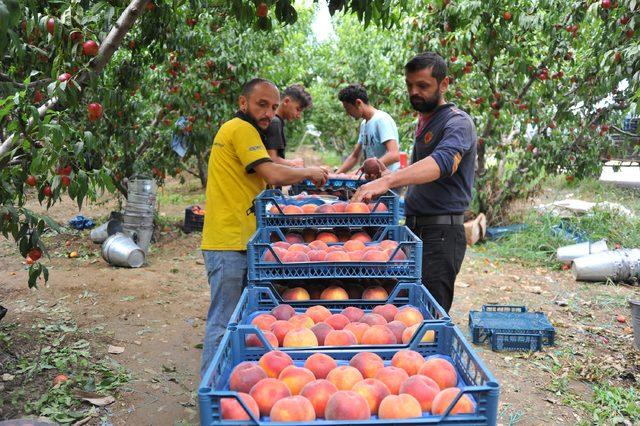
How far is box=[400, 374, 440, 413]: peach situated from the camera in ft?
4.63

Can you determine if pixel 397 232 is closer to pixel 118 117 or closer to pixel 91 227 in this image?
pixel 118 117

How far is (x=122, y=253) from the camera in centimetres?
671

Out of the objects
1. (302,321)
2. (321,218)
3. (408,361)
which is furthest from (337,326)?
(321,218)

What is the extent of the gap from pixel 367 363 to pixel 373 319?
0.35 meters

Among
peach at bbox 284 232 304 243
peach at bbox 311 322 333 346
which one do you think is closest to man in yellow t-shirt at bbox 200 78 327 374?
peach at bbox 284 232 304 243

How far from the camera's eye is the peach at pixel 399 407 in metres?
1.34

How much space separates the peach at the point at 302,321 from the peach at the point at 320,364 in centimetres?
29

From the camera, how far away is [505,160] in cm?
844

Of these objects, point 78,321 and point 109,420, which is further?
point 78,321

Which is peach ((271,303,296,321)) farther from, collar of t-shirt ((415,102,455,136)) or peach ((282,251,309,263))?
collar of t-shirt ((415,102,455,136))

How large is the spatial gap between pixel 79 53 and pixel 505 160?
6.85m

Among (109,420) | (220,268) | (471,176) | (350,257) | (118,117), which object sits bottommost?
(109,420)

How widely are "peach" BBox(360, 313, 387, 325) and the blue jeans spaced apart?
157 centimetres

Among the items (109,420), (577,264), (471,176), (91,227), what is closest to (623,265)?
(577,264)
